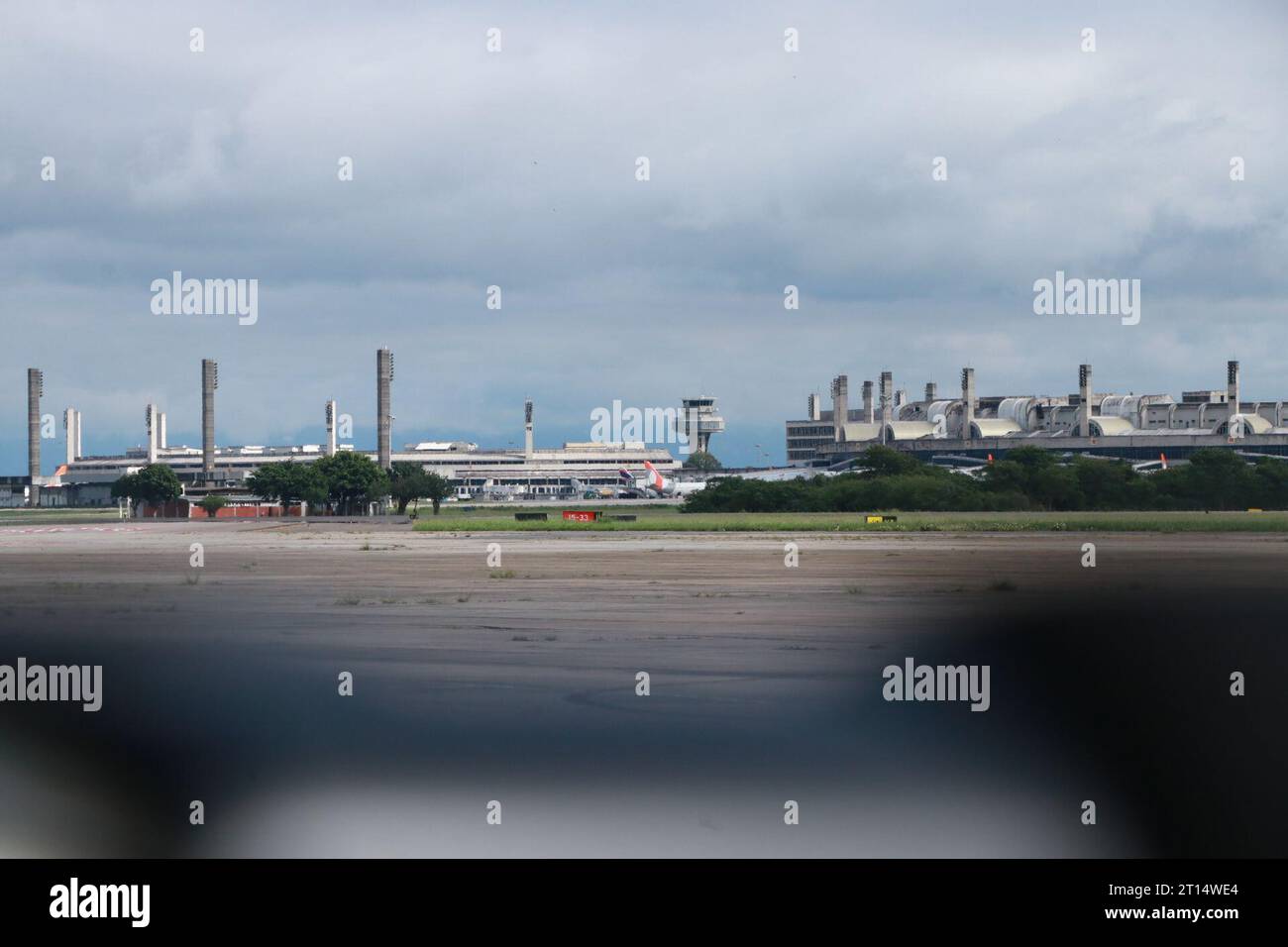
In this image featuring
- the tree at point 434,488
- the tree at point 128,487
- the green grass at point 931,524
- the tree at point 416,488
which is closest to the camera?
the green grass at point 931,524

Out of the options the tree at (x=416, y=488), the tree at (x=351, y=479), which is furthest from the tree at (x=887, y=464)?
the tree at (x=351, y=479)

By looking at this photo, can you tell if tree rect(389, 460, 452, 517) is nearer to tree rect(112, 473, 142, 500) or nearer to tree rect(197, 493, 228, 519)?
tree rect(197, 493, 228, 519)

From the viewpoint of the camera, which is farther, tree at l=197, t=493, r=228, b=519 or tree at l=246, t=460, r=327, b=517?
tree at l=197, t=493, r=228, b=519

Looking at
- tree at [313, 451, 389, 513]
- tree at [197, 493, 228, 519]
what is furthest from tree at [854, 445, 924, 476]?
tree at [197, 493, 228, 519]

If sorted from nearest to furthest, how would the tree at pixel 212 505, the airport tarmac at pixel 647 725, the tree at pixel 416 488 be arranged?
the airport tarmac at pixel 647 725 < the tree at pixel 212 505 < the tree at pixel 416 488

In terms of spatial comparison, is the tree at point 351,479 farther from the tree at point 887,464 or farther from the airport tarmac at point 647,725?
the airport tarmac at point 647,725

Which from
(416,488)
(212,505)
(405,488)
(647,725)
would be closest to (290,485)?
(212,505)
